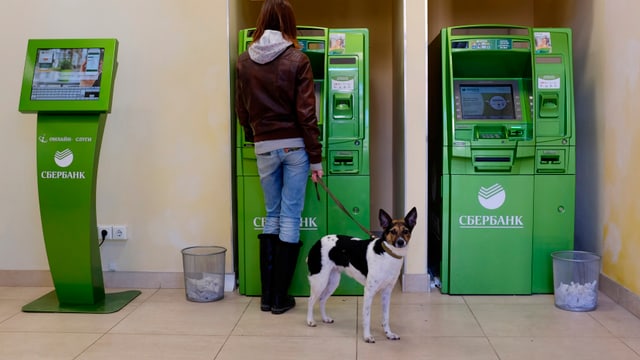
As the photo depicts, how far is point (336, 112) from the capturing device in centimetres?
341

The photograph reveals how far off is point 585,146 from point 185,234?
8.90 ft

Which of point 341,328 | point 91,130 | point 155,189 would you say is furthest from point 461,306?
point 91,130

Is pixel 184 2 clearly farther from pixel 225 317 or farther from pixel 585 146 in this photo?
pixel 585 146

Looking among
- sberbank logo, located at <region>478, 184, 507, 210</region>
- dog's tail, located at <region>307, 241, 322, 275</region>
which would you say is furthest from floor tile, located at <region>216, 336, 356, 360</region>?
sberbank logo, located at <region>478, 184, 507, 210</region>

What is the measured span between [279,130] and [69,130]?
3.92 ft

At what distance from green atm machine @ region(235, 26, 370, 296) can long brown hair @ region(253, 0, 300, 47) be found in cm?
33

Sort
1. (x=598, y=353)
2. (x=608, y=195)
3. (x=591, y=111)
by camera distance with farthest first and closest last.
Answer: (x=591, y=111), (x=608, y=195), (x=598, y=353)

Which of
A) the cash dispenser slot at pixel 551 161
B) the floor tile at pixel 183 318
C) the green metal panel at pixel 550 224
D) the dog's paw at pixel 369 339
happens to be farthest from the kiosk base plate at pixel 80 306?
the cash dispenser slot at pixel 551 161

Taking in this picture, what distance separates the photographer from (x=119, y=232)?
12.0 ft

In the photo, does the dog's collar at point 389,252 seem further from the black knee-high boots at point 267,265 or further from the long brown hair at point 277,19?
the long brown hair at point 277,19

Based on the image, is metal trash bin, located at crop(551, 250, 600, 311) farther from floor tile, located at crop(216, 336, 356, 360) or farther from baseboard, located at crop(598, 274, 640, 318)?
floor tile, located at crop(216, 336, 356, 360)

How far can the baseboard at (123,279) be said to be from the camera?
3.69 meters

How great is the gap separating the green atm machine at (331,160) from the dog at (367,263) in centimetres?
51

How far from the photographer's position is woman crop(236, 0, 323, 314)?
10.0 ft
